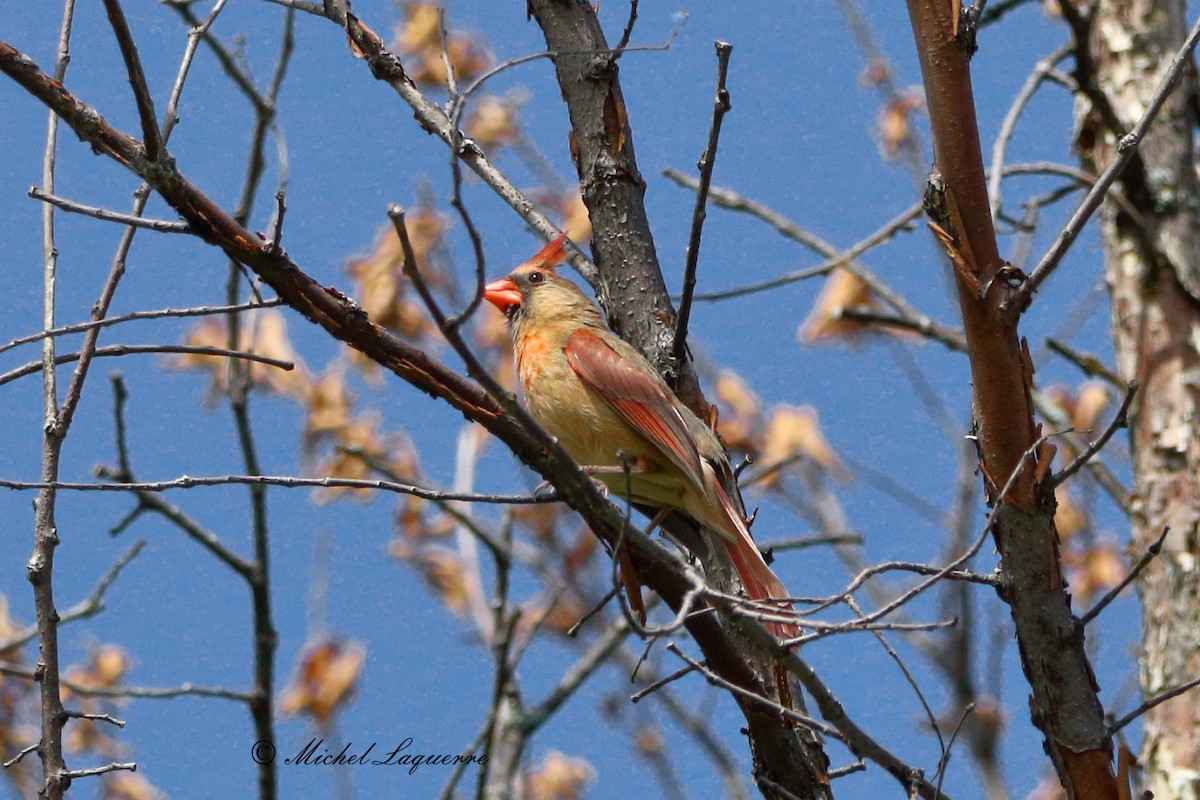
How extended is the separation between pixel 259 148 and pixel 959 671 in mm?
4379

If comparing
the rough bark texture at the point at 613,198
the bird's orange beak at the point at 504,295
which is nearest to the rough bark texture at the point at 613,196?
the rough bark texture at the point at 613,198

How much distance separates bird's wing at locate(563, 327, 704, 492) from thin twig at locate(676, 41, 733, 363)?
0.56 ft

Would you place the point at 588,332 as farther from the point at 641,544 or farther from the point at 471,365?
the point at 471,365

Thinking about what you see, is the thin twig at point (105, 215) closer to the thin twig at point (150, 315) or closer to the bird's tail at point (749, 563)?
the thin twig at point (150, 315)

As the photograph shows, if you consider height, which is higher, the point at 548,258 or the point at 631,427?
the point at 548,258

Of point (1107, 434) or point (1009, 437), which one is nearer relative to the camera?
point (1107, 434)

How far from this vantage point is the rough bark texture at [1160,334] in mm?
3837

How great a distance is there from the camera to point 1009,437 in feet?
8.05

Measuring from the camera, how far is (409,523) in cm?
745

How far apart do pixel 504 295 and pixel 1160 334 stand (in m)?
2.24

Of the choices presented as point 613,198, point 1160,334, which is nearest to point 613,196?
point 613,198

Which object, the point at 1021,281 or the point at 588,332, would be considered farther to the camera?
the point at 588,332

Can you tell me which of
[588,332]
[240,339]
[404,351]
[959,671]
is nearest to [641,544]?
[404,351]

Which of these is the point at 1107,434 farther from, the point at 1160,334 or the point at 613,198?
the point at 1160,334
